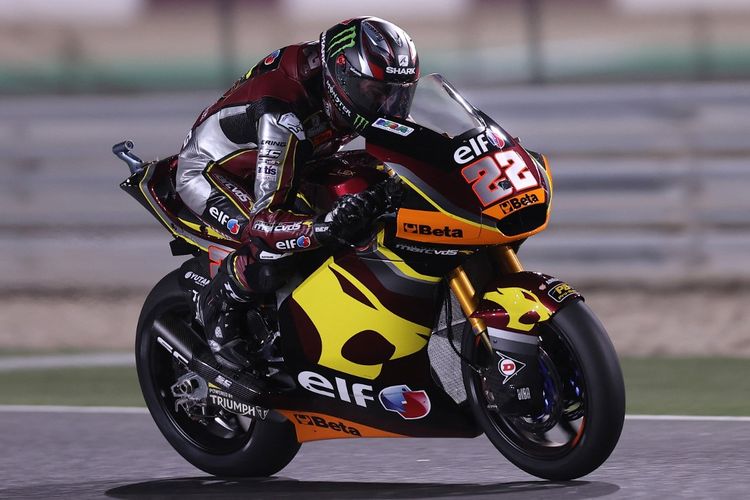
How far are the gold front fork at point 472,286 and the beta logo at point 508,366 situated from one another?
0.24 feet

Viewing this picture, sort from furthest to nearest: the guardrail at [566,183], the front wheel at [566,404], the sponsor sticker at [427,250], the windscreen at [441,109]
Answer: the guardrail at [566,183], the windscreen at [441,109], the sponsor sticker at [427,250], the front wheel at [566,404]

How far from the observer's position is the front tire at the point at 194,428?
675 centimetres

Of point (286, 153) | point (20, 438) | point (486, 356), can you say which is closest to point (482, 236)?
point (486, 356)

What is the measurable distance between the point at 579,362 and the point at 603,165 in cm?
627

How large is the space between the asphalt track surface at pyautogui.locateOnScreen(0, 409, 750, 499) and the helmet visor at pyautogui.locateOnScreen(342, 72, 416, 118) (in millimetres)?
1339

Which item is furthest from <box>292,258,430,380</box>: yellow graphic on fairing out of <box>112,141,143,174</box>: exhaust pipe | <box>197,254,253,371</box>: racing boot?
<box>112,141,143,174</box>: exhaust pipe

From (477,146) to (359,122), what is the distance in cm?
51

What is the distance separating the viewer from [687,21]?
15.8 meters

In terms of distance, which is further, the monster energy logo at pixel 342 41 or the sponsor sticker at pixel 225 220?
the sponsor sticker at pixel 225 220

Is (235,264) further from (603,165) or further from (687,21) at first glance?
(687,21)

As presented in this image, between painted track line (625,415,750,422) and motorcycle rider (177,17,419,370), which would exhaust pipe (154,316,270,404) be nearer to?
motorcycle rider (177,17,419,370)

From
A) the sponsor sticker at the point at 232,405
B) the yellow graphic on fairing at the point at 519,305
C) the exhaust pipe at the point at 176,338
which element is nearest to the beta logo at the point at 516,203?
the yellow graphic on fairing at the point at 519,305

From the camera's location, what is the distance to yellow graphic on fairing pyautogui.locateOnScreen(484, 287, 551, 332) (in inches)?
229

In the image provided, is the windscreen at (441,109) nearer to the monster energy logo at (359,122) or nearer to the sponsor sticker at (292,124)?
the monster energy logo at (359,122)
